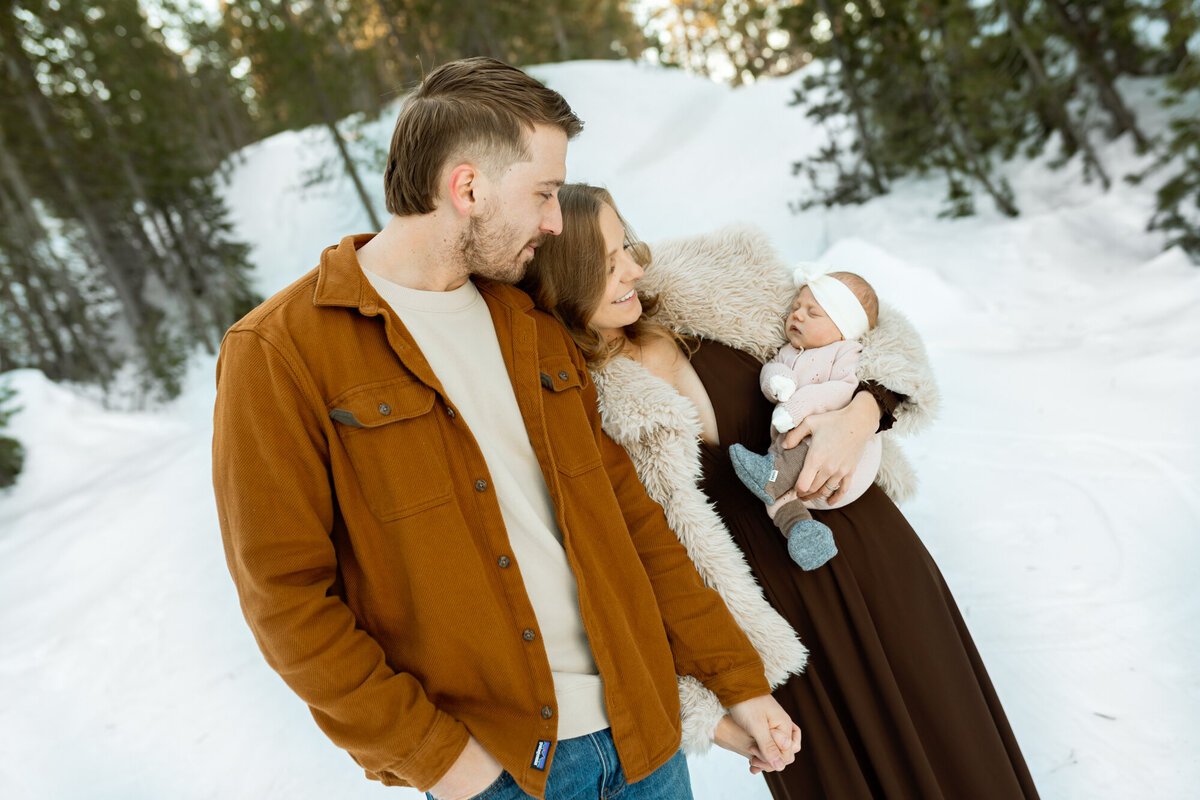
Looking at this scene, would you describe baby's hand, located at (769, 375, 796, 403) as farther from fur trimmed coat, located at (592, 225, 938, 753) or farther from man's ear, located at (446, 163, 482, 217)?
man's ear, located at (446, 163, 482, 217)

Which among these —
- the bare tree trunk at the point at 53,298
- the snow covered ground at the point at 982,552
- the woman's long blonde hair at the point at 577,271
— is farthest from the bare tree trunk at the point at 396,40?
the woman's long blonde hair at the point at 577,271

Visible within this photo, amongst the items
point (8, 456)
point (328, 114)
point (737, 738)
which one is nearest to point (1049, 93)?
point (737, 738)

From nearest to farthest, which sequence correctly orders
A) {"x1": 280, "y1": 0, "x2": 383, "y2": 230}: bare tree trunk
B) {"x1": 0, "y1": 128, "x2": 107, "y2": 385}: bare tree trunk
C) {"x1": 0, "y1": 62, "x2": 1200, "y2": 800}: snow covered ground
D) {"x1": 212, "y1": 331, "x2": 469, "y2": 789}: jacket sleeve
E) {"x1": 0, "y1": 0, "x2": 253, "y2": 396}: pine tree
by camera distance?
1. {"x1": 212, "y1": 331, "x2": 469, "y2": 789}: jacket sleeve
2. {"x1": 0, "y1": 62, "x2": 1200, "y2": 800}: snow covered ground
3. {"x1": 0, "y1": 128, "x2": 107, "y2": 385}: bare tree trunk
4. {"x1": 0, "y1": 0, "x2": 253, "y2": 396}: pine tree
5. {"x1": 280, "y1": 0, "x2": 383, "y2": 230}: bare tree trunk

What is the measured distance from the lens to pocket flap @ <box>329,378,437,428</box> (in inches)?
58.4

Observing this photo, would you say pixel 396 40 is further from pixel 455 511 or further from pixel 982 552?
pixel 455 511

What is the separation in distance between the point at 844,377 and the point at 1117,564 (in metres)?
2.24

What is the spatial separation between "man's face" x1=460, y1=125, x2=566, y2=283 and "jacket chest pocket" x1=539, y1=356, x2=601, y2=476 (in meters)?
0.25

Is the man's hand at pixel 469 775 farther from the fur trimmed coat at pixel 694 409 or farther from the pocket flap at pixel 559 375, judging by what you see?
the pocket flap at pixel 559 375

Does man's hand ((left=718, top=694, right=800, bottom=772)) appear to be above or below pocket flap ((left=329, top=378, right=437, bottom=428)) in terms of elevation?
below

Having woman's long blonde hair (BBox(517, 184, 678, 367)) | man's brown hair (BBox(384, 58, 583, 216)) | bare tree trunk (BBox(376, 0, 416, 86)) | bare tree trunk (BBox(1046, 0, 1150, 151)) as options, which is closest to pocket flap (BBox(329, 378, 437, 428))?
man's brown hair (BBox(384, 58, 583, 216))

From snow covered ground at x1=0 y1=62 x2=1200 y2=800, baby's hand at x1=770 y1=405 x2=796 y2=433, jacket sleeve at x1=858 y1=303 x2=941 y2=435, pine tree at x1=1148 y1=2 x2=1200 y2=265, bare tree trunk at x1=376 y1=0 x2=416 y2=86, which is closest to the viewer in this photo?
baby's hand at x1=770 y1=405 x2=796 y2=433

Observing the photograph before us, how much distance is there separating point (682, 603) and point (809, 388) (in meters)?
0.72

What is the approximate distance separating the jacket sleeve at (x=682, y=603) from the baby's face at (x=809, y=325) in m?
0.70

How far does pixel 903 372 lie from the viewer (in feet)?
7.39
